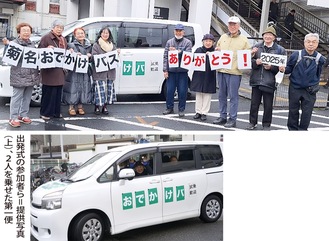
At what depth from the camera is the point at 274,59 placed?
4.74 meters

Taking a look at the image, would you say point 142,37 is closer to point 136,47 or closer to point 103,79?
point 136,47

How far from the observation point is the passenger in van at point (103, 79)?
18.0 ft

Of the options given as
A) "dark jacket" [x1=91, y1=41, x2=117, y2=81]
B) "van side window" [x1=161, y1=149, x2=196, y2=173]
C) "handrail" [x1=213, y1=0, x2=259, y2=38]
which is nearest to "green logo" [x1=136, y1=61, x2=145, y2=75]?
"dark jacket" [x1=91, y1=41, x2=117, y2=81]

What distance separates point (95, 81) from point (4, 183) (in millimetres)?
3130

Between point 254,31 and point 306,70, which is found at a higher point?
point 254,31

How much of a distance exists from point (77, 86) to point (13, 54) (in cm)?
117

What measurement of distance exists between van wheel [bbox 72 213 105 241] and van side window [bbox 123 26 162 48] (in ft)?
13.7

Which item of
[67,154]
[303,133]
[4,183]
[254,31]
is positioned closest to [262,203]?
[303,133]

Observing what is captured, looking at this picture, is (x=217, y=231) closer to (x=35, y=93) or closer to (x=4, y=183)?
(x=4, y=183)

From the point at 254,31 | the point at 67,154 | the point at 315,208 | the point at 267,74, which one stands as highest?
the point at 254,31

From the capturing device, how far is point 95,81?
18.4 feet

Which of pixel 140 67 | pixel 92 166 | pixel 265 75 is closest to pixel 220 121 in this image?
pixel 265 75

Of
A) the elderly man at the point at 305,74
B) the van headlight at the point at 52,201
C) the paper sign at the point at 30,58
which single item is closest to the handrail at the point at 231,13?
the elderly man at the point at 305,74

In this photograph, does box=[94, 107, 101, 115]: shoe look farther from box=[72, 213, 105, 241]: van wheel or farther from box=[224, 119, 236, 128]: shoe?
box=[72, 213, 105, 241]: van wheel
